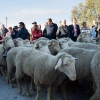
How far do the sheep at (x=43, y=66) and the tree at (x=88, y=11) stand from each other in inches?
984

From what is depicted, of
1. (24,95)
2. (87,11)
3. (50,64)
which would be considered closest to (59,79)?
(50,64)

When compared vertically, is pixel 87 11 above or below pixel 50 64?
above

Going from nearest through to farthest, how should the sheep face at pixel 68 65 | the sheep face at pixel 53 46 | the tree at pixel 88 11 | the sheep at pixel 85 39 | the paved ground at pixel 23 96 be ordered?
the sheep face at pixel 68 65 → the paved ground at pixel 23 96 → the sheep face at pixel 53 46 → the sheep at pixel 85 39 → the tree at pixel 88 11

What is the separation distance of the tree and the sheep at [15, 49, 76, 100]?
24989 millimetres

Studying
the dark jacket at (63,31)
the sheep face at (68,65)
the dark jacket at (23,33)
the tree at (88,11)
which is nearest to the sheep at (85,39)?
the dark jacket at (63,31)

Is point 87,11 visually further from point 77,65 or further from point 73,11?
point 77,65

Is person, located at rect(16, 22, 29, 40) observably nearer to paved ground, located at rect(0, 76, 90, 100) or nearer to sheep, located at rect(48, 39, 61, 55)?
sheep, located at rect(48, 39, 61, 55)

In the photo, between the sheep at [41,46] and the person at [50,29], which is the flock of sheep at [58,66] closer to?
the sheep at [41,46]

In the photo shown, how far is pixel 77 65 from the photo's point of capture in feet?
12.5

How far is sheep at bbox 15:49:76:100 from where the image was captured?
10.8 ft

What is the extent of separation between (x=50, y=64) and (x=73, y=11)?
30966 millimetres

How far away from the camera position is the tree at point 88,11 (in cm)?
2991

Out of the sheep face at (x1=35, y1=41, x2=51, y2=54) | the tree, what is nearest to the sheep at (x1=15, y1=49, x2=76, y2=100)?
the sheep face at (x1=35, y1=41, x2=51, y2=54)

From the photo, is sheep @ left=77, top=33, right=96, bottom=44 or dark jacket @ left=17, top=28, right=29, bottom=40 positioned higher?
dark jacket @ left=17, top=28, right=29, bottom=40
